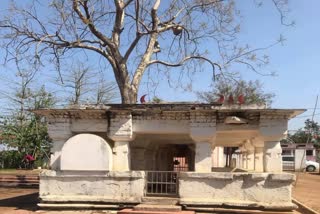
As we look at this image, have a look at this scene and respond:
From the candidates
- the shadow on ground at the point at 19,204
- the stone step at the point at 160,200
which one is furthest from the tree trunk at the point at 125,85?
the stone step at the point at 160,200

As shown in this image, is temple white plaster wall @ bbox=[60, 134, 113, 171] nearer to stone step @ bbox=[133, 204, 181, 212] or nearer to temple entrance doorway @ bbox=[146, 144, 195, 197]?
stone step @ bbox=[133, 204, 181, 212]

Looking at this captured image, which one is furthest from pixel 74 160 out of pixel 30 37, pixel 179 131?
pixel 30 37

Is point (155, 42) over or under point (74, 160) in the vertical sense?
over

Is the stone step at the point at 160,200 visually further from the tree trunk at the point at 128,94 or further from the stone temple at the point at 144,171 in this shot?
the tree trunk at the point at 128,94

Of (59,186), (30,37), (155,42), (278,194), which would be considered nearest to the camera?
(278,194)

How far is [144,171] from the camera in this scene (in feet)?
35.9

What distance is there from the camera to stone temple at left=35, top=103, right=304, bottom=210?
34.1 ft

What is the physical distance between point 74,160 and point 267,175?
194 inches

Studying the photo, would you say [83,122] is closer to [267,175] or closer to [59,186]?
[59,186]

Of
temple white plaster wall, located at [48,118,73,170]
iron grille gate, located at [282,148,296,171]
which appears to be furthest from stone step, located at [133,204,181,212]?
iron grille gate, located at [282,148,296,171]

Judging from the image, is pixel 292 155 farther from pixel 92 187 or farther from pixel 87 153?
pixel 87 153

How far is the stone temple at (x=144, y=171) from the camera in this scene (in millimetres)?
10383

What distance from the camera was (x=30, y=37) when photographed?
17.7 m

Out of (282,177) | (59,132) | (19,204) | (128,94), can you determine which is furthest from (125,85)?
(282,177)
